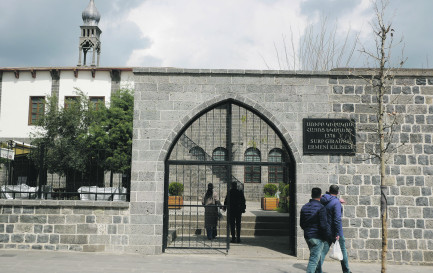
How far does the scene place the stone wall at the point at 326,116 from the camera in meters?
7.34

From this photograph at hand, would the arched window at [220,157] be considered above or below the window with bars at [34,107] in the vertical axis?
below

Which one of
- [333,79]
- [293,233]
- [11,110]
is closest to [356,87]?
[333,79]

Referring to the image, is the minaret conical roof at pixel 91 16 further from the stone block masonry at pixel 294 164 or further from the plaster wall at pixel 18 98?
the stone block masonry at pixel 294 164

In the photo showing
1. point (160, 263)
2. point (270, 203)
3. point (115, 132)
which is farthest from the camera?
point (115, 132)

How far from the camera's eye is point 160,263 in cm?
662

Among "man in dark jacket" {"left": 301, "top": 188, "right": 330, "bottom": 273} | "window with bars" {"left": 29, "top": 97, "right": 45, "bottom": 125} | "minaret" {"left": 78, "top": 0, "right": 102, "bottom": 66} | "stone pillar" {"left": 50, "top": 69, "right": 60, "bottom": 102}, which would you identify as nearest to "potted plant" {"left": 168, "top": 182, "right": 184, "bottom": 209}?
"man in dark jacket" {"left": 301, "top": 188, "right": 330, "bottom": 273}

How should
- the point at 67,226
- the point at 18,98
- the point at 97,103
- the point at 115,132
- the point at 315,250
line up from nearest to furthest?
the point at 315,250
the point at 67,226
the point at 115,132
the point at 97,103
the point at 18,98

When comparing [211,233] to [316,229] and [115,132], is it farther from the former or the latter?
[115,132]

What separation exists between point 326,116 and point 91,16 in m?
29.0

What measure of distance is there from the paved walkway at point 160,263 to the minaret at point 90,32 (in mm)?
25847

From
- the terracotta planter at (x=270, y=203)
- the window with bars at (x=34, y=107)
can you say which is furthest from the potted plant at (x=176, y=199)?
the window with bars at (x=34, y=107)

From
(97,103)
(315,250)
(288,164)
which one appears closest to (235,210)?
(288,164)

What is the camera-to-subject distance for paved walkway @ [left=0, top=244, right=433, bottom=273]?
6145 millimetres

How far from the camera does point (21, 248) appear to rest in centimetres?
746
